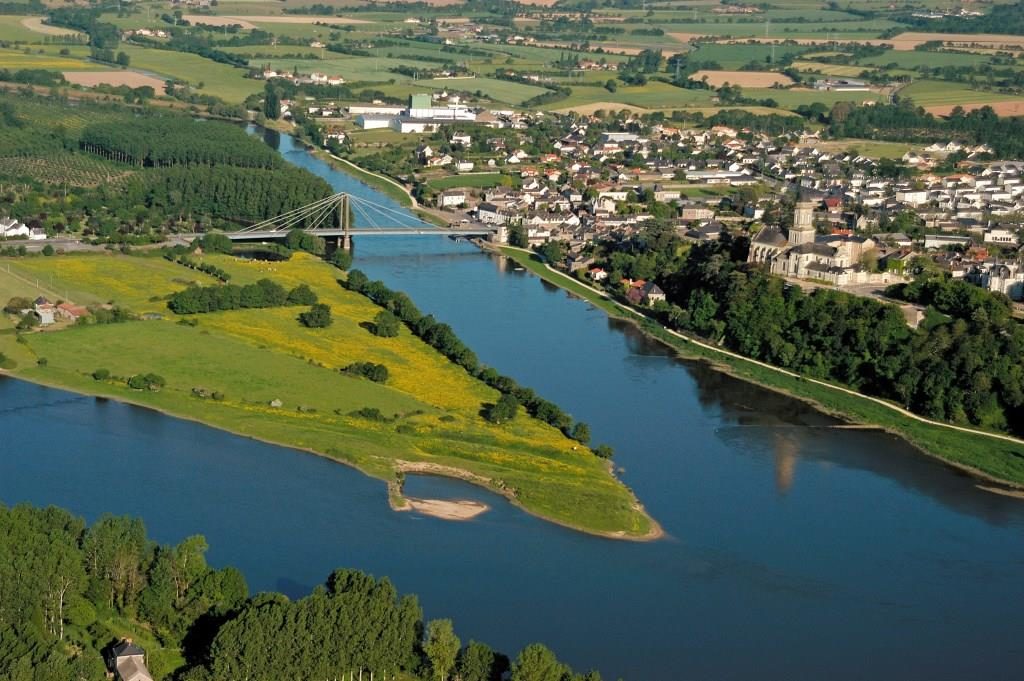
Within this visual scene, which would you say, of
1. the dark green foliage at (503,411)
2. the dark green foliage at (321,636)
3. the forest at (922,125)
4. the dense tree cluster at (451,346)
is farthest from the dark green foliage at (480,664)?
the forest at (922,125)

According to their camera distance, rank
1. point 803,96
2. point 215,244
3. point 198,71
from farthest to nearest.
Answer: point 198,71, point 803,96, point 215,244

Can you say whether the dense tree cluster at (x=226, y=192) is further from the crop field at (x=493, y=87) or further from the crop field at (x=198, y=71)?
the crop field at (x=493, y=87)

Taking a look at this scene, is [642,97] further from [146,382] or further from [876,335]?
[146,382]

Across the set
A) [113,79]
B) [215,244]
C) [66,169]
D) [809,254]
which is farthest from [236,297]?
[113,79]

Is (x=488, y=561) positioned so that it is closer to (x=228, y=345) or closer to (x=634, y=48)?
(x=228, y=345)

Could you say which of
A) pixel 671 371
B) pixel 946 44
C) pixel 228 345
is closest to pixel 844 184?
pixel 671 371
